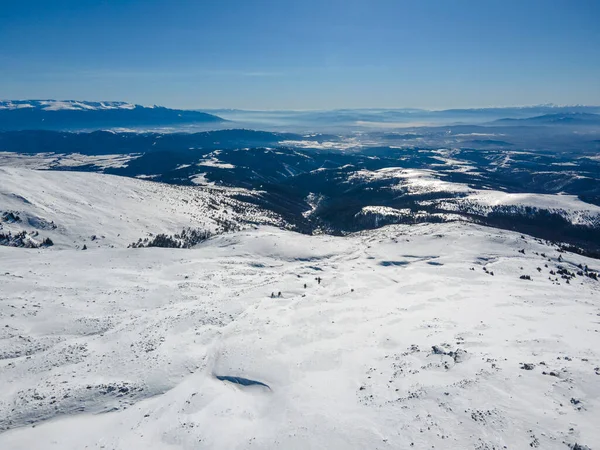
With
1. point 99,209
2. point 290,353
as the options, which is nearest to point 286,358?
point 290,353

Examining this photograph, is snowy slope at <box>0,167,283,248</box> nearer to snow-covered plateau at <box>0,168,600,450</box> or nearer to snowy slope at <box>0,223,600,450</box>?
snow-covered plateau at <box>0,168,600,450</box>

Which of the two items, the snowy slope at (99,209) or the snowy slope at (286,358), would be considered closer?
the snowy slope at (286,358)

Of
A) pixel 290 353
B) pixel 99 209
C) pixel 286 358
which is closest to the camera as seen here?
pixel 286 358

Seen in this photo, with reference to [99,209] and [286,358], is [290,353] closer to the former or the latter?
[286,358]

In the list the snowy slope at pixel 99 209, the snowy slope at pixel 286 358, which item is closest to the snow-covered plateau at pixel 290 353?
the snowy slope at pixel 286 358

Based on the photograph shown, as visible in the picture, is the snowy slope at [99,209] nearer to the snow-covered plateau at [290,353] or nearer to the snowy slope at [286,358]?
the snow-covered plateau at [290,353]
